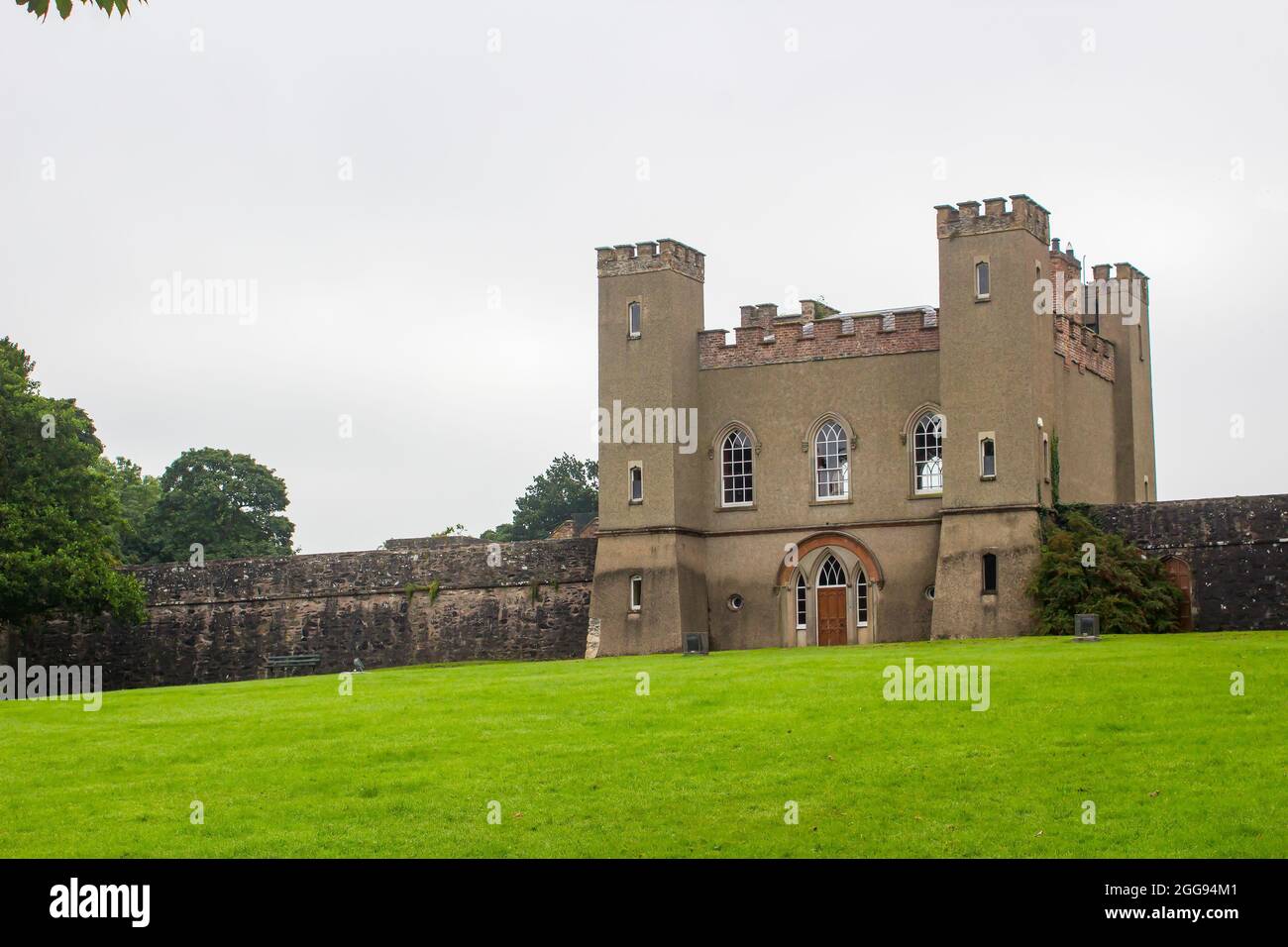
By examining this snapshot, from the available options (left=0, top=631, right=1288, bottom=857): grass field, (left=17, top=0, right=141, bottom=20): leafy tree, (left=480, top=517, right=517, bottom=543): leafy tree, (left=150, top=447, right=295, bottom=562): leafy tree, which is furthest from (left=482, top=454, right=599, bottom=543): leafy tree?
(left=17, top=0, right=141, bottom=20): leafy tree

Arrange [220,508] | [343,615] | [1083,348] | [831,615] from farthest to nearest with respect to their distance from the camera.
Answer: [220,508], [343,615], [1083,348], [831,615]

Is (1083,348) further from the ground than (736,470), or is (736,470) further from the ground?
(1083,348)

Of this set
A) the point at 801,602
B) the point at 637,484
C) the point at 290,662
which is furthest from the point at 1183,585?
the point at 290,662

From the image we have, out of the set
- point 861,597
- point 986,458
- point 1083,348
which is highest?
point 1083,348

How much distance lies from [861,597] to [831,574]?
0.91 m

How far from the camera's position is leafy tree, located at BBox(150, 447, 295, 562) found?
226 ft

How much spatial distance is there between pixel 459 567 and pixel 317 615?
402 centimetres

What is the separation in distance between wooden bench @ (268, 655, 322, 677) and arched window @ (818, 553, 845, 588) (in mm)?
13195

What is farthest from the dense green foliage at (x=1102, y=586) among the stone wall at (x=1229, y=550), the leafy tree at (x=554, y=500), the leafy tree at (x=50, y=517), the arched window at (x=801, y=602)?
the leafy tree at (x=554, y=500)

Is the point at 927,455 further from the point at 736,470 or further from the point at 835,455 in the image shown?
the point at 736,470

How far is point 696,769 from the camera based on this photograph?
742 inches

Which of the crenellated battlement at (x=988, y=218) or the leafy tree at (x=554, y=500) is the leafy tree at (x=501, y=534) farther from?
the crenellated battlement at (x=988, y=218)

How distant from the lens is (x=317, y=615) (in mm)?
44969
